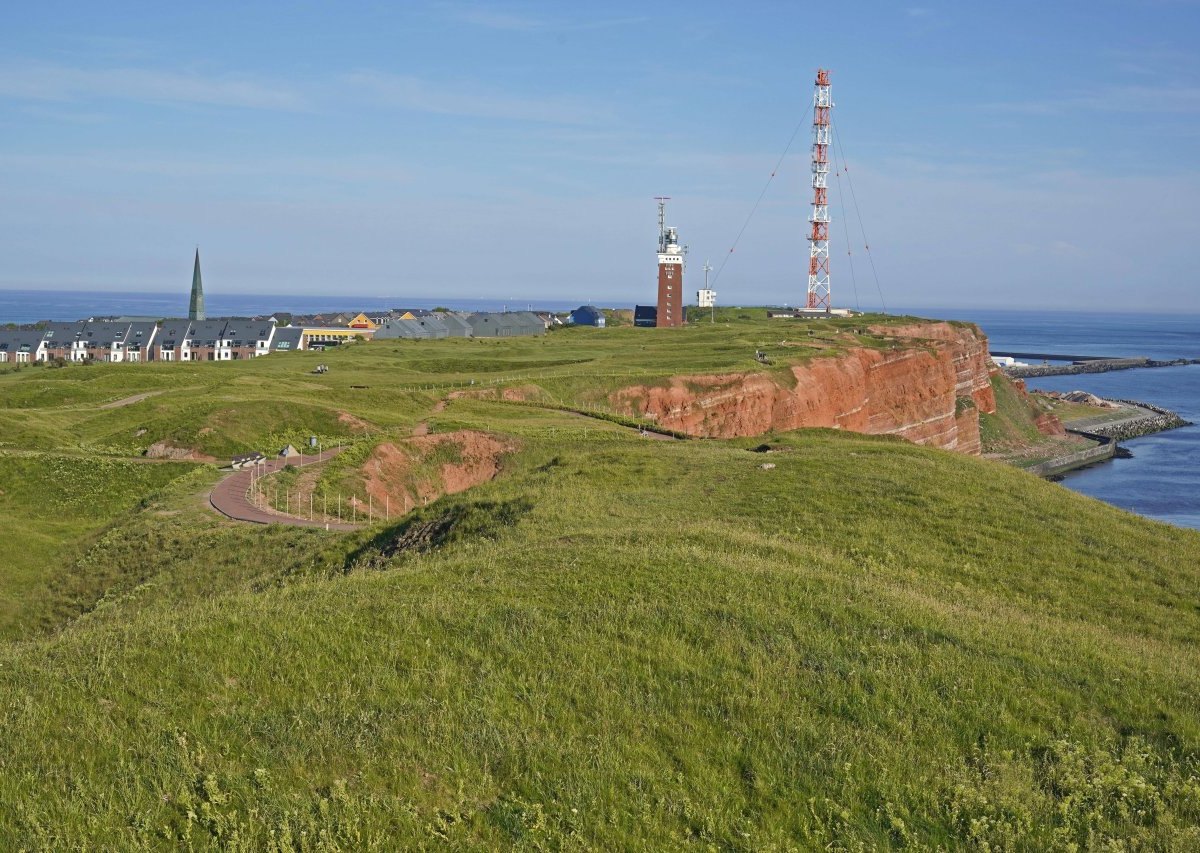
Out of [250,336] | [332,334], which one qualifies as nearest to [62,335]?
[250,336]

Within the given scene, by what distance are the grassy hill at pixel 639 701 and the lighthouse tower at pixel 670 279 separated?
11139 centimetres

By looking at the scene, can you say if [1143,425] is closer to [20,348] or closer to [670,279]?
[670,279]

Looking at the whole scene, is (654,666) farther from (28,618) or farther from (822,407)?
(822,407)

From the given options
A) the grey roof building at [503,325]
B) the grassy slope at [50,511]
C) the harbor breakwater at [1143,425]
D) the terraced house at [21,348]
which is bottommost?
the harbor breakwater at [1143,425]

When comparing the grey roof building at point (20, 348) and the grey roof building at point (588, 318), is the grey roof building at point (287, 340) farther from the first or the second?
the grey roof building at point (588, 318)

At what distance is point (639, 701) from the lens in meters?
10.8

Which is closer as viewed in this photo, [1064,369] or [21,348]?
[21,348]

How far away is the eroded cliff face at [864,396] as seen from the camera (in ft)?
202

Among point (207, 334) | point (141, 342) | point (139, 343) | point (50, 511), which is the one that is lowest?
point (50, 511)

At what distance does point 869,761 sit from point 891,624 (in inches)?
155

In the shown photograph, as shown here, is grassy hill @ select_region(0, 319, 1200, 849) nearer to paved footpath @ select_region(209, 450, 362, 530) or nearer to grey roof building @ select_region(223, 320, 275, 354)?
paved footpath @ select_region(209, 450, 362, 530)

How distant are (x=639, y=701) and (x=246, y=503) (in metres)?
23.8

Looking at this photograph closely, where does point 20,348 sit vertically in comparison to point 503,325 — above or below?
below

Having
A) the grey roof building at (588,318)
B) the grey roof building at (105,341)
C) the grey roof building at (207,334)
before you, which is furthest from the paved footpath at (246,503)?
the grey roof building at (588,318)
